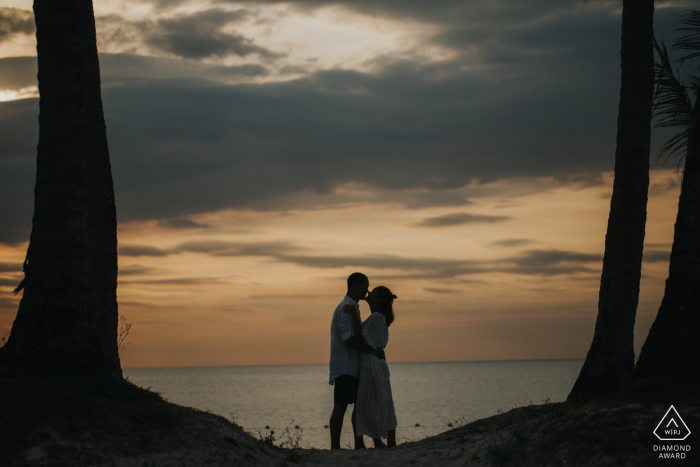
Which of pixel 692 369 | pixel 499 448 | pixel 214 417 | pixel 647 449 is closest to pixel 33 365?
pixel 214 417

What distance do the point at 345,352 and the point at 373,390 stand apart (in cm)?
77

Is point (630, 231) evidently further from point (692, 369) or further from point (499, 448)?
point (499, 448)

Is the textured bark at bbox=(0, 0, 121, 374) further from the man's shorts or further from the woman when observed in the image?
the woman

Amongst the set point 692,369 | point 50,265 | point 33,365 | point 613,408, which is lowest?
point 613,408

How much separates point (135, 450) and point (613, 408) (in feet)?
17.9

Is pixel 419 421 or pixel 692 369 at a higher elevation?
pixel 692 369

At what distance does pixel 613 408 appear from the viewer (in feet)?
21.6

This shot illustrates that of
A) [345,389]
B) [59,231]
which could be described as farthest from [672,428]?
[59,231]

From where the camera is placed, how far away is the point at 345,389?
8.46 metres

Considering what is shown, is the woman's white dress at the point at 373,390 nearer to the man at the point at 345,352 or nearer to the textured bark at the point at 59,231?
the man at the point at 345,352

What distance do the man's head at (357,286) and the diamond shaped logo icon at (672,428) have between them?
4282mm

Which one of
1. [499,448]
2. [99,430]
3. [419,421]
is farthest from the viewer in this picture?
[419,421]

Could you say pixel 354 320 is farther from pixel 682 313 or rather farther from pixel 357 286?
pixel 682 313

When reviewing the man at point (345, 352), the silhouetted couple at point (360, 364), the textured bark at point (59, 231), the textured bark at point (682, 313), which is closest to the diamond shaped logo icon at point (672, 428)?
the textured bark at point (682, 313)
